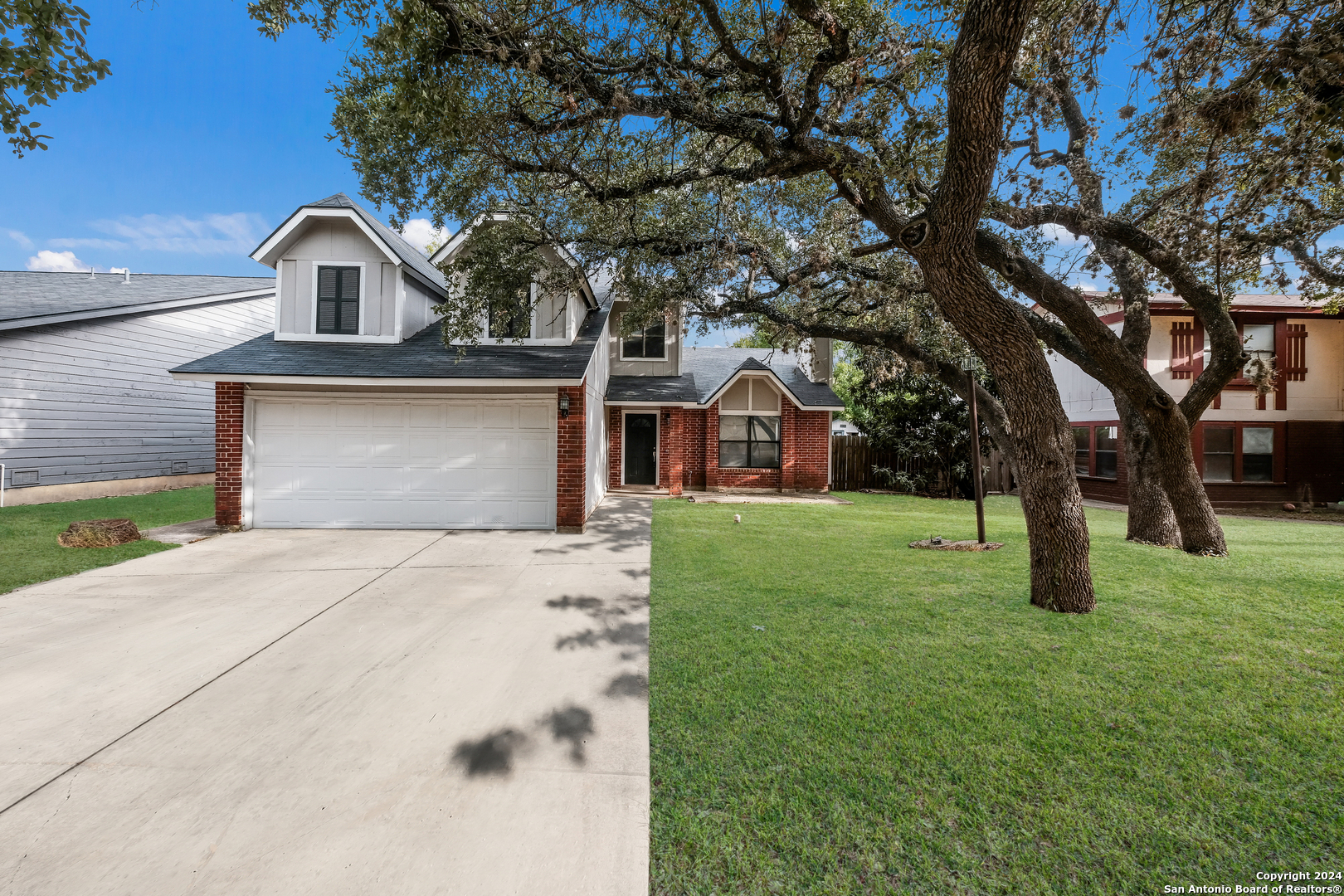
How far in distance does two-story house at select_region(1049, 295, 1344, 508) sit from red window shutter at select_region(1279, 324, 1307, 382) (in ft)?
0.07

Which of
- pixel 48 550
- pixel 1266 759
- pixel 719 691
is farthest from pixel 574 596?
pixel 48 550

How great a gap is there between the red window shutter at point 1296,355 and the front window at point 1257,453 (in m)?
1.52

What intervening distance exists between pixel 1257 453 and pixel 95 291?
102 feet

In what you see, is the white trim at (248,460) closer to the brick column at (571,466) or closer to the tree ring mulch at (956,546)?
the brick column at (571,466)

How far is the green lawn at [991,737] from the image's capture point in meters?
2.03

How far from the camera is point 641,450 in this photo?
15062 mm

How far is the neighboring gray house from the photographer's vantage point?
34.7 ft

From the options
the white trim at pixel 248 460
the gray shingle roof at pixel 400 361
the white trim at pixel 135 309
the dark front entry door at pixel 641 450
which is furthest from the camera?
the dark front entry door at pixel 641 450

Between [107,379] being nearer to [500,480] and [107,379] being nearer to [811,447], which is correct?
[500,480]

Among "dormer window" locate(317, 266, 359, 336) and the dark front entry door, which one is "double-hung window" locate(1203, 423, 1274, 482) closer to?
the dark front entry door

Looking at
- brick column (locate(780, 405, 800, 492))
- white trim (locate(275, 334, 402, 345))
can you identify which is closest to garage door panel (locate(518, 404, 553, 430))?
white trim (locate(275, 334, 402, 345))

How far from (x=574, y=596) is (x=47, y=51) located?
6.68 meters

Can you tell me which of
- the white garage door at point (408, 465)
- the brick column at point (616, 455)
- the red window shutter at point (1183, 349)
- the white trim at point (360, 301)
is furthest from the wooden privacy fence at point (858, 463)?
the white trim at point (360, 301)

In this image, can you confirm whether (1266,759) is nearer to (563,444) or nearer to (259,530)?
(563,444)
